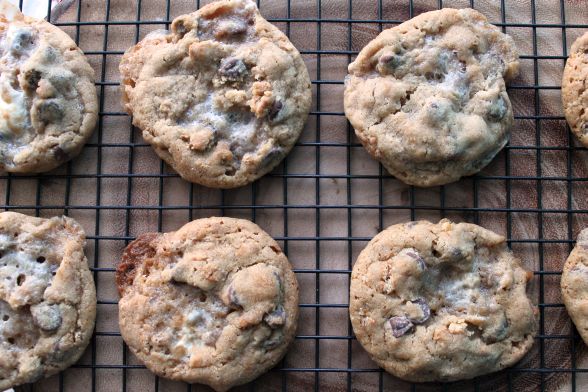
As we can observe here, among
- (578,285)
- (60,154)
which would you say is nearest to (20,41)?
(60,154)

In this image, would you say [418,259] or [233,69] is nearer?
[418,259]

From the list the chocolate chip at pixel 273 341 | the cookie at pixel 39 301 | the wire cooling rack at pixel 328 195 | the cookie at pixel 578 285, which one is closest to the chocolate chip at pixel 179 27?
the wire cooling rack at pixel 328 195

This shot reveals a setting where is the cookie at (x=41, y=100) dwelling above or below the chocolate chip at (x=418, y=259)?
above

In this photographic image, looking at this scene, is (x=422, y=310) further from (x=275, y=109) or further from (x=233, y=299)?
(x=275, y=109)

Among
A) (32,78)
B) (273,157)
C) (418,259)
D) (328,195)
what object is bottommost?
(418,259)

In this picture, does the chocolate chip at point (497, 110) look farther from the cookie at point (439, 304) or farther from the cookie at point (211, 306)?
the cookie at point (211, 306)

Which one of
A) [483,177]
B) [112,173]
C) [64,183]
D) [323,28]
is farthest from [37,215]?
[483,177]

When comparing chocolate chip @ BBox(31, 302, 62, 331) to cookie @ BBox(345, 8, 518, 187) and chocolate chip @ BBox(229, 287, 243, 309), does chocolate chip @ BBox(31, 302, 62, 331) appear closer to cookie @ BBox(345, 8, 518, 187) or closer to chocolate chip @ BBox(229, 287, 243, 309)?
chocolate chip @ BBox(229, 287, 243, 309)
